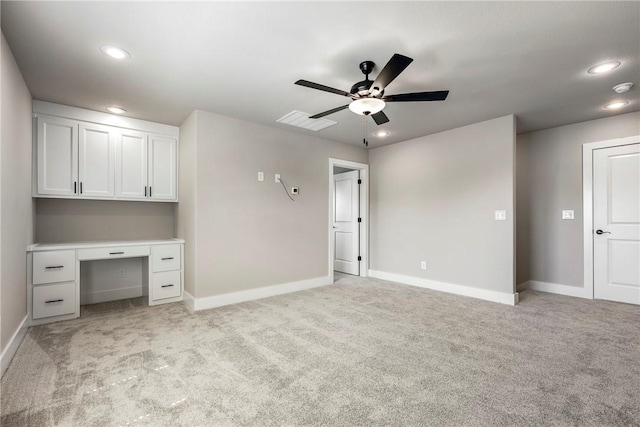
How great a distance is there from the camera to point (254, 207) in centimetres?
413

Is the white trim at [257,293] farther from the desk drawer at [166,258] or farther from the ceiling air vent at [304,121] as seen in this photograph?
the ceiling air vent at [304,121]

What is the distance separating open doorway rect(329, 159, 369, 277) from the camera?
5.66 m

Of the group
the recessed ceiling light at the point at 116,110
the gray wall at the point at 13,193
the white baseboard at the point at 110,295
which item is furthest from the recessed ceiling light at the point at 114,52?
the white baseboard at the point at 110,295

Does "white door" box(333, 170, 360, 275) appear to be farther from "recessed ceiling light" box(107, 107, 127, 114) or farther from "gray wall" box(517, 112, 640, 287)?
"recessed ceiling light" box(107, 107, 127, 114)

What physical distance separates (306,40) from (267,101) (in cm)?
127

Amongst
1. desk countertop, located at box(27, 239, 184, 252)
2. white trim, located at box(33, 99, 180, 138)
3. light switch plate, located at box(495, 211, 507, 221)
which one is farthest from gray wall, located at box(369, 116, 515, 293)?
white trim, located at box(33, 99, 180, 138)

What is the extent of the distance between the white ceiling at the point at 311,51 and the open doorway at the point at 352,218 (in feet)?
7.33

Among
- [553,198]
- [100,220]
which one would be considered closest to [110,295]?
[100,220]

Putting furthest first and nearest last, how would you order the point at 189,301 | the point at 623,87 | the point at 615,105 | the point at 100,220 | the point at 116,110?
1. the point at 100,220
2. the point at 189,301
3. the point at 116,110
4. the point at 615,105
5. the point at 623,87

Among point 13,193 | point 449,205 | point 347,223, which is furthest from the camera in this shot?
point 347,223

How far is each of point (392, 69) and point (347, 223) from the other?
4.10 meters

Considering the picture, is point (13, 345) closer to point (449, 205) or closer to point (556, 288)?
point (449, 205)

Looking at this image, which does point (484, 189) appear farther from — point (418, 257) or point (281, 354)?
point (281, 354)

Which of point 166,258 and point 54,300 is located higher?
point 166,258
